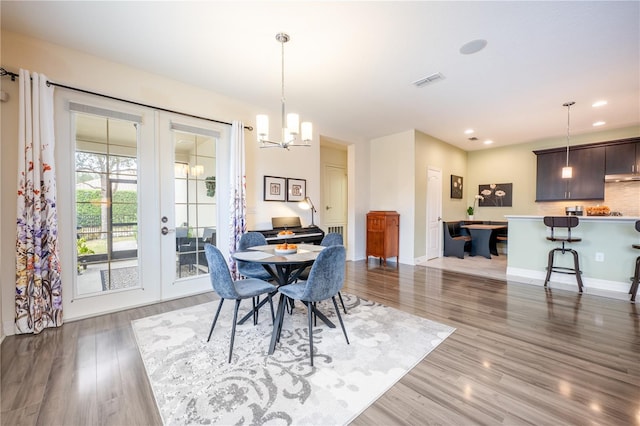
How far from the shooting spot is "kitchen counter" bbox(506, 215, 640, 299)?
142 inches

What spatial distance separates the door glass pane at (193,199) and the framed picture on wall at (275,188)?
840 mm

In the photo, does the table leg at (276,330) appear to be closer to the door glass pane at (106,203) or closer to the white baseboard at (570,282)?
the door glass pane at (106,203)

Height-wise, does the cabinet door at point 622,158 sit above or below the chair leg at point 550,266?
above

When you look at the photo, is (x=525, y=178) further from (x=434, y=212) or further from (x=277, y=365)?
(x=277, y=365)

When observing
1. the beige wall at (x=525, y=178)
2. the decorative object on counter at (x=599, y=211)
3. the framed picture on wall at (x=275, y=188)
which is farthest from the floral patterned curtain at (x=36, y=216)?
the beige wall at (x=525, y=178)

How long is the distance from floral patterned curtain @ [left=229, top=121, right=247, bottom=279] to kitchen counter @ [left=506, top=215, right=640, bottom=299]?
439cm

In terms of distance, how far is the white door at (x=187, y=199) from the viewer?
3.31 m

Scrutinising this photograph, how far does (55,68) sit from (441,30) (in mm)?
3813

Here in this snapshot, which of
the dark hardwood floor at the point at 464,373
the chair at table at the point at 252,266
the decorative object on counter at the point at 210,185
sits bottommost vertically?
the dark hardwood floor at the point at 464,373

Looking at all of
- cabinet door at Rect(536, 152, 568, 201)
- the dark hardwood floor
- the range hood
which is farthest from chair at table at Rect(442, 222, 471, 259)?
the dark hardwood floor

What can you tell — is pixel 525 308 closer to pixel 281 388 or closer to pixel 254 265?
pixel 281 388

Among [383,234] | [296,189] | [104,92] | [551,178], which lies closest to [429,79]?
[296,189]

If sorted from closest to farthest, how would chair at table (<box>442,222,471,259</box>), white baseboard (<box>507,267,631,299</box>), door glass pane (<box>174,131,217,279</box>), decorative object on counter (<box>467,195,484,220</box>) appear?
door glass pane (<box>174,131,217,279</box>) → white baseboard (<box>507,267,631,299</box>) → chair at table (<box>442,222,471,259</box>) → decorative object on counter (<box>467,195,484,220</box>)

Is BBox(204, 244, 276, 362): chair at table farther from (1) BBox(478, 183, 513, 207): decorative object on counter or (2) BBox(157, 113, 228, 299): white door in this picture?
(1) BBox(478, 183, 513, 207): decorative object on counter
